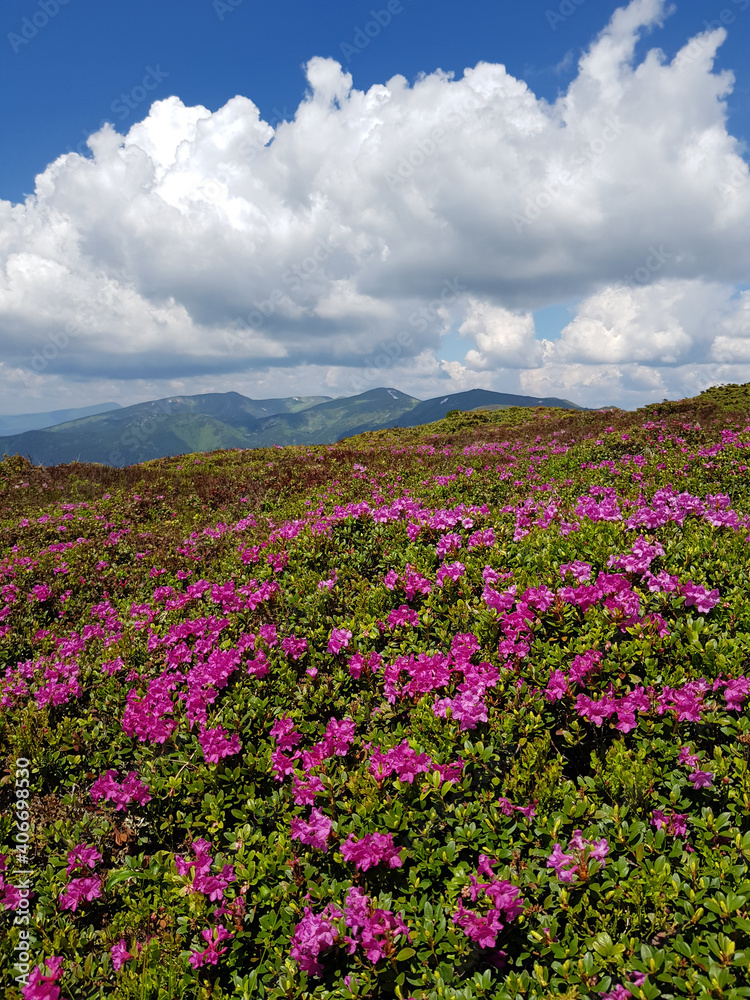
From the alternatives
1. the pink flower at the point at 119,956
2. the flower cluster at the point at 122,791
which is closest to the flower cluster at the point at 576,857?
the pink flower at the point at 119,956

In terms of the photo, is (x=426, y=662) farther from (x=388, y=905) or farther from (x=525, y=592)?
(x=388, y=905)

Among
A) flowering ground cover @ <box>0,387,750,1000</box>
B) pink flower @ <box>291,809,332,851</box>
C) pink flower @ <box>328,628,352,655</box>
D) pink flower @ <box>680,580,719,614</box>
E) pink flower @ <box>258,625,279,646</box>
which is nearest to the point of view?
flowering ground cover @ <box>0,387,750,1000</box>

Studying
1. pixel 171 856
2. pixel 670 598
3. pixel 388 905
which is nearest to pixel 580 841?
pixel 388 905

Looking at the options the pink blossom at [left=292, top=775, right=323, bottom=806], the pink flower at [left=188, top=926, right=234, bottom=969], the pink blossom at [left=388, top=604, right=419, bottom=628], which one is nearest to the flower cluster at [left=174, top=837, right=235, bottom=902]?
the pink flower at [left=188, top=926, right=234, bottom=969]

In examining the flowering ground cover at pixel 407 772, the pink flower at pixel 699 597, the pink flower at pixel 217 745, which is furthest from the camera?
the pink flower at pixel 699 597

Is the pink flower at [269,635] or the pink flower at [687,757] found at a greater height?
the pink flower at [269,635]

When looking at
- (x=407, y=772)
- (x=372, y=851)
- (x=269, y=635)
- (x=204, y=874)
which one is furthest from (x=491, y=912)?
(x=269, y=635)

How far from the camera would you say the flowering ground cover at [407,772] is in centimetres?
272

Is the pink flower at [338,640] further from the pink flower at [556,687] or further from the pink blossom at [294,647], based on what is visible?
the pink flower at [556,687]

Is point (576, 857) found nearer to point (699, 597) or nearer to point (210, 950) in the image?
point (210, 950)

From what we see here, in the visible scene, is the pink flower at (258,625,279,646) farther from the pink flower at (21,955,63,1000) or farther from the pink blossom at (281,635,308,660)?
the pink flower at (21,955,63,1000)

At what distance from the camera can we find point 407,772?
11.3 feet

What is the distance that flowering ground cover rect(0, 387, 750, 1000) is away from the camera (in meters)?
2.72

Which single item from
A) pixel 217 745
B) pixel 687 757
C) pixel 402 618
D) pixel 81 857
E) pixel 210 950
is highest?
pixel 402 618
